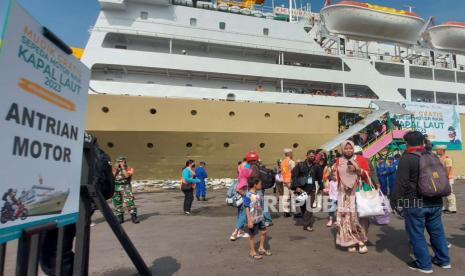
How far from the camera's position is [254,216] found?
4125 millimetres

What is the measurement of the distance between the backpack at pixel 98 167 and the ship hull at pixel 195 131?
29.8 feet

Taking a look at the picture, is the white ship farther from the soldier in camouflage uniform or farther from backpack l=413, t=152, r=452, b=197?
backpack l=413, t=152, r=452, b=197

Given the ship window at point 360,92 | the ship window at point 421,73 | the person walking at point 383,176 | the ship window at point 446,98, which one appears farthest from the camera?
the ship window at point 446,98

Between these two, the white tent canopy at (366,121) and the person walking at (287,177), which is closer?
the person walking at (287,177)

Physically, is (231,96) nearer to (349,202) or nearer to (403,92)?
(349,202)

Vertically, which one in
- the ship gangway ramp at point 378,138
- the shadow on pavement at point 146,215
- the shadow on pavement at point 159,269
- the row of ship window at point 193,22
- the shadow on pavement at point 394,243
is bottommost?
the shadow on pavement at point 146,215

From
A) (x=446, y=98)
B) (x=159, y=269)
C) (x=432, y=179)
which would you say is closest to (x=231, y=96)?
(x=159, y=269)

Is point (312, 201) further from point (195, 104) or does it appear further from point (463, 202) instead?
point (195, 104)

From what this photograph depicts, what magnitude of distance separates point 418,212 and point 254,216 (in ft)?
6.06

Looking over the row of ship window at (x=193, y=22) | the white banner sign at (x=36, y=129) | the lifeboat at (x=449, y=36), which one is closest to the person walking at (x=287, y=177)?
the white banner sign at (x=36, y=129)

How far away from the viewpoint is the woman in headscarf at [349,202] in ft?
14.0

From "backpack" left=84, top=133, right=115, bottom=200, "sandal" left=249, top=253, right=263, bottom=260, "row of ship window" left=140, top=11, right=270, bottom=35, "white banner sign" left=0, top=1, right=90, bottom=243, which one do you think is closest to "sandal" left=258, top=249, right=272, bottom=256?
"sandal" left=249, top=253, right=263, bottom=260

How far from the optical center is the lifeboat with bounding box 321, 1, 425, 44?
50.3ft

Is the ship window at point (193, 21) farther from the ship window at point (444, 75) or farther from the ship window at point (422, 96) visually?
the ship window at point (444, 75)
